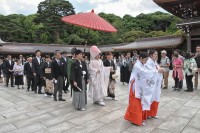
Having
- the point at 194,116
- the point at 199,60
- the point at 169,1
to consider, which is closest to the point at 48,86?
the point at 194,116

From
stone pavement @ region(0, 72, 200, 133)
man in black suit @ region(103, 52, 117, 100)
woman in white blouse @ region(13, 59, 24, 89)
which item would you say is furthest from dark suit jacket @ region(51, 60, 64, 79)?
woman in white blouse @ region(13, 59, 24, 89)

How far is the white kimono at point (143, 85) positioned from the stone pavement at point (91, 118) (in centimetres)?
56

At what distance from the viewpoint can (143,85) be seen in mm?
4527

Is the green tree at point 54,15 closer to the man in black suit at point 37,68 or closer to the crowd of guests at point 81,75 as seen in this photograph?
the man in black suit at point 37,68

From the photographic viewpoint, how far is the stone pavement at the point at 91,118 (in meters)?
4.39

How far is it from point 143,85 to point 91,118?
1.53 meters

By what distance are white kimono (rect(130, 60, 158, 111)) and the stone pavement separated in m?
0.56

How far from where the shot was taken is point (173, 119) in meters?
4.95

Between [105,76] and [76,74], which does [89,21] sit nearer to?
[76,74]

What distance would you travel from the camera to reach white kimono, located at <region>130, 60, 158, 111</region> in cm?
451

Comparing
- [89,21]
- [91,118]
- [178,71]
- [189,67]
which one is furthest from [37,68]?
[189,67]

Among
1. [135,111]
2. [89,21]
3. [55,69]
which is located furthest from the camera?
[55,69]

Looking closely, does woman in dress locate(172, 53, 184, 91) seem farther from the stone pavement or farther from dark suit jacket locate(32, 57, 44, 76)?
dark suit jacket locate(32, 57, 44, 76)

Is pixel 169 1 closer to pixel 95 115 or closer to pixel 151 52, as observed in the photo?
pixel 151 52
